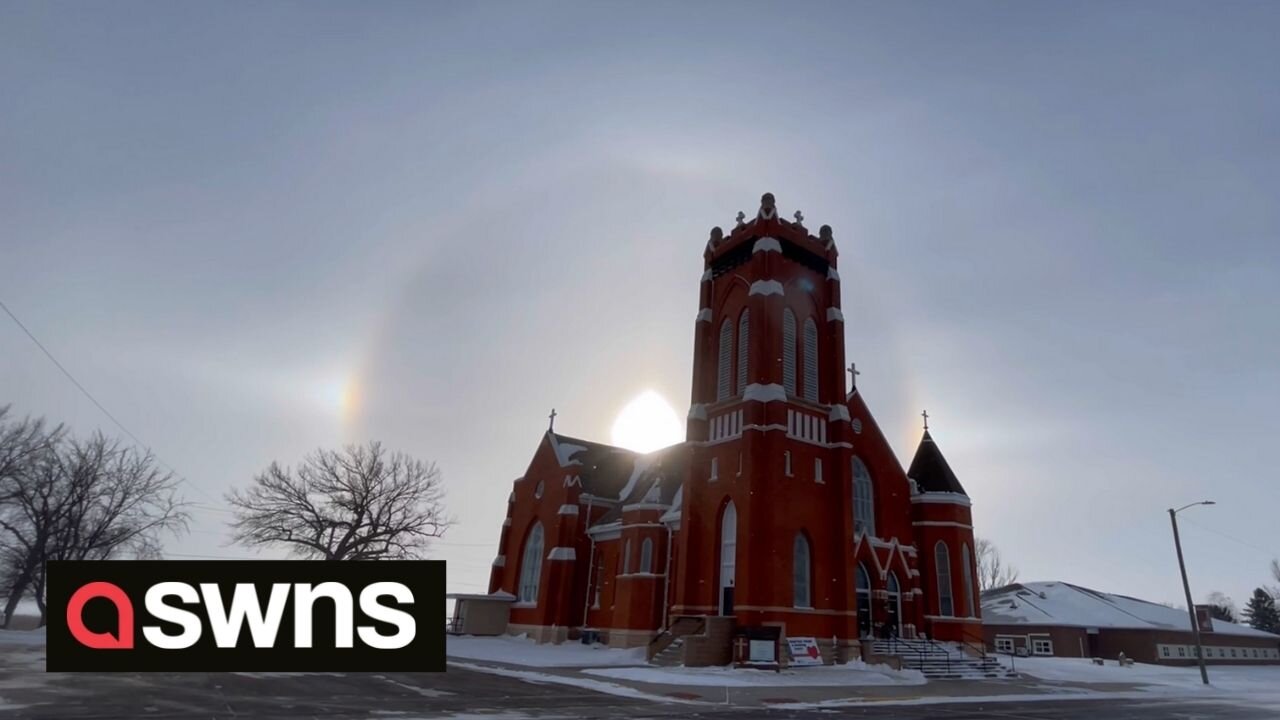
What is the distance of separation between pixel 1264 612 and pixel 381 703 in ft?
334

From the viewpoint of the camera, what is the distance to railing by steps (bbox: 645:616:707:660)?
3173 centimetres

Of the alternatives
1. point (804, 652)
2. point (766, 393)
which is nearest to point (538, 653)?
point (804, 652)

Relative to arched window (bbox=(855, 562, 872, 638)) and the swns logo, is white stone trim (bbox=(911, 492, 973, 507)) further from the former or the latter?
the swns logo

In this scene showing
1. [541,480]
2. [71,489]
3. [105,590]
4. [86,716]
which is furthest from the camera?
[541,480]

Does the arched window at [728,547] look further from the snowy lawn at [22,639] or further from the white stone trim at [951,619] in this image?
the snowy lawn at [22,639]

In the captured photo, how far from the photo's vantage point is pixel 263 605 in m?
13.1

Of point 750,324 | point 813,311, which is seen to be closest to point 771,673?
point 750,324

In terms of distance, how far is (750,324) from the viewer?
37.1 m

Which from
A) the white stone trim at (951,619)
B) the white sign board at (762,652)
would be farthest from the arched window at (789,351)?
the white stone trim at (951,619)

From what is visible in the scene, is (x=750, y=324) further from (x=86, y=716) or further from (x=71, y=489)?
(x=71, y=489)

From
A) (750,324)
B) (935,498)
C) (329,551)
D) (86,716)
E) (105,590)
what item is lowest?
(86,716)

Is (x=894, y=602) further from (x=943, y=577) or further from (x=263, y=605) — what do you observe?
(x=263, y=605)

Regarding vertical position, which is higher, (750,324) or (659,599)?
(750,324)

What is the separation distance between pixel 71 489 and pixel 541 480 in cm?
2625
